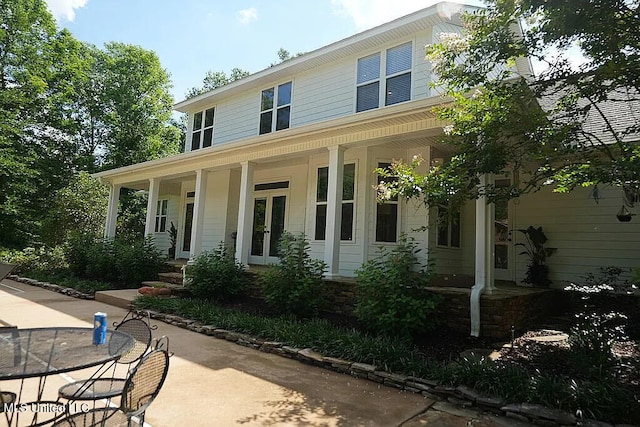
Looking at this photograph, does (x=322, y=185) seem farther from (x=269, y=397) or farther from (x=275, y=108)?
(x=269, y=397)

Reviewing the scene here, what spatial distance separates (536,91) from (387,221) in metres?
4.05

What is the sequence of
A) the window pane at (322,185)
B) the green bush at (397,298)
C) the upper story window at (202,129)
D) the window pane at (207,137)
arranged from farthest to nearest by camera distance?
1. the upper story window at (202,129)
2. the window pane at (207,137)
3. the window pane at (322,185)
4. the green bush at (397,298)

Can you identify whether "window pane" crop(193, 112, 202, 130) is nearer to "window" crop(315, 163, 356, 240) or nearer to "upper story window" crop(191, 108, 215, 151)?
"upper story window" crop(191, 108, 215, 151)

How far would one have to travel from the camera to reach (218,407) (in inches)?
133

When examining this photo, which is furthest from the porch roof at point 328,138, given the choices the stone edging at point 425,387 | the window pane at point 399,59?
the stone edging at point 425,387

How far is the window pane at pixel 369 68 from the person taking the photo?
903 cm

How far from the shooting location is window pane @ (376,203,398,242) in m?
8.16

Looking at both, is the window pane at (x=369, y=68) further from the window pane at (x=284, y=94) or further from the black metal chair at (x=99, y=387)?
the black metal chair at (x=99, y=387)

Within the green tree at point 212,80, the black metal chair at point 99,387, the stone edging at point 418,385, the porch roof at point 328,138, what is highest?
the green tree at point 212,80

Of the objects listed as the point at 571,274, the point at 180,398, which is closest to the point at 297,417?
the point at 180,398

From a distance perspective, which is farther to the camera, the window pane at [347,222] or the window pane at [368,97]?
the window pane at [368,97]

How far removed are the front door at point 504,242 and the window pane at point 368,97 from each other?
10.9ft

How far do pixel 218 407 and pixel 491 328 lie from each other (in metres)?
3.71

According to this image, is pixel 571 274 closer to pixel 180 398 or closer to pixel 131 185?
pixel 180 398
